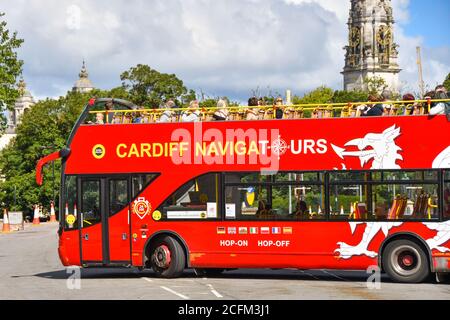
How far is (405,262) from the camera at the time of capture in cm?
2245

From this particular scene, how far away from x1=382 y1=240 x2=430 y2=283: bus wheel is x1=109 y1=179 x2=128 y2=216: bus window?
19.2 ft

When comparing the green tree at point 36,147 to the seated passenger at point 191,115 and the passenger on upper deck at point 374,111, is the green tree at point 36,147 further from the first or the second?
the passenger on upper deck at point 374,111

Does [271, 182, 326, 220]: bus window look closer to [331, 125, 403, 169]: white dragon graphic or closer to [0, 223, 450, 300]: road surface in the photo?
[331, 125, 403, 169]: white dragon graphic

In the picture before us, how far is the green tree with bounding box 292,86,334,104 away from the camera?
140125 millimetres

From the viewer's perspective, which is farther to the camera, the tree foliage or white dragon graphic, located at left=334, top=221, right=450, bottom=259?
the tree foliage

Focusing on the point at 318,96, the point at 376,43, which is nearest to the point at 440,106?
the point at 318,96

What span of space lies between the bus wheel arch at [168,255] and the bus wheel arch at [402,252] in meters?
4.27

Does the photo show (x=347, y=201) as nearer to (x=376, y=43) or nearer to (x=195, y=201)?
(x=195, y=201)

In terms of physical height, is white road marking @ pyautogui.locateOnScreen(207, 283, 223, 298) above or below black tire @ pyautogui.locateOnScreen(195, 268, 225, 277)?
below

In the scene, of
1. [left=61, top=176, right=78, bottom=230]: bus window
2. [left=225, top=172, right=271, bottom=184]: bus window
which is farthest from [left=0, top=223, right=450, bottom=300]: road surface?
[left=225, top=172, right=271, bottom=184]: bus window

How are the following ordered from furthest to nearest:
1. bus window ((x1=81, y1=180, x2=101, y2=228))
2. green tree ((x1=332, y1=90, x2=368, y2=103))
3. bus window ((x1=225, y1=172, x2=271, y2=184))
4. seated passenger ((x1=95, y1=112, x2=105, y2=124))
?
green tree ((x1=332, y1=90, x2=368, y2=103))
seated passenger ((x1=95, y1=112, x2=105, y2=124))
bus window ((x1=81, y1=180, x2=101, y2=228))
bus window ((x1=225, y1=172, x2=271, y2=184))

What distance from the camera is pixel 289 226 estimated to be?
2339 centimetres

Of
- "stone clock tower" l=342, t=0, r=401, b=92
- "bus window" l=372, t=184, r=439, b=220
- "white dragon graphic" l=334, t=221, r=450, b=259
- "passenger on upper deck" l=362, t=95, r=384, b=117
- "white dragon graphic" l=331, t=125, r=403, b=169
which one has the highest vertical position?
"stone clock tower" l=342, t=0, r=401, b=92
